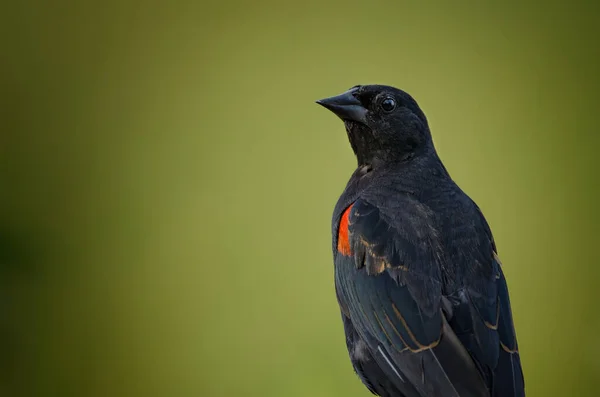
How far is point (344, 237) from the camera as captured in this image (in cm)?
289

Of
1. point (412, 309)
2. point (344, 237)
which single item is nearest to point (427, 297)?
point (412, 309)

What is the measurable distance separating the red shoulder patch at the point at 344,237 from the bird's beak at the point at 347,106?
38 cm

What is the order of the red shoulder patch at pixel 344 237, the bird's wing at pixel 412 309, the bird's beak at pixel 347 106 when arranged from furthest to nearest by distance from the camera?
the bird's beak at pixel 347 106
the red shoulder patch at pixel 344 237
the bird's wing at pixel 412 309

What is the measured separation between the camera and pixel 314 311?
4.33 meters

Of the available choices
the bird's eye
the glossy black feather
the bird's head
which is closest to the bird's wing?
the glossy black feather

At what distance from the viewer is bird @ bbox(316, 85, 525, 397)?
8.03ft

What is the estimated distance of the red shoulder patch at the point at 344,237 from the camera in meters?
2.87

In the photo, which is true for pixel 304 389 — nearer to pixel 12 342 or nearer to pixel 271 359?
pixel 271 359

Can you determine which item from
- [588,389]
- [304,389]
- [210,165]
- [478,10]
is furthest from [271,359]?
[478,10]

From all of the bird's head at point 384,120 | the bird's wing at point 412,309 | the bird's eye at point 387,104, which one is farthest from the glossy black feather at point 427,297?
the bird's eye at point 387,104

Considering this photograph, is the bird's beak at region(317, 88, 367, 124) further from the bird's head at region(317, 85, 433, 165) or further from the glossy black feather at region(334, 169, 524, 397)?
the glossy black feather at region(334, 169, 524, 397)

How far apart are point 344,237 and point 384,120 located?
21.6 inches

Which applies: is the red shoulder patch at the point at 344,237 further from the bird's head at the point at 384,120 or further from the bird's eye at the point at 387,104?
the bird's eye at the point at 387,104

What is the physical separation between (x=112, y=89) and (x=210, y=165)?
0.84 metres
